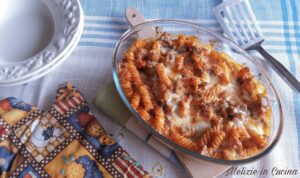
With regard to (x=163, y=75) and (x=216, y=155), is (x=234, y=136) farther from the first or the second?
(x=163, y=75)

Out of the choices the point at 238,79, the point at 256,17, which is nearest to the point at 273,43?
the point at 256,17

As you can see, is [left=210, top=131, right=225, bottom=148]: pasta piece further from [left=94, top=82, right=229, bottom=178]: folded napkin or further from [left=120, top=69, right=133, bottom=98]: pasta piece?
[left=120, top=69, right=133, bottom=98]: pasta piece

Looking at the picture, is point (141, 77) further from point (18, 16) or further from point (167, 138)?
point (18, 16)

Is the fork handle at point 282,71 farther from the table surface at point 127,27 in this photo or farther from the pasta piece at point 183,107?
the pasta piece at point 183,107

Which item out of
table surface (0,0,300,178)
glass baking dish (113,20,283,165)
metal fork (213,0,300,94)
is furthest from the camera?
metal fork (213,0,300,94)

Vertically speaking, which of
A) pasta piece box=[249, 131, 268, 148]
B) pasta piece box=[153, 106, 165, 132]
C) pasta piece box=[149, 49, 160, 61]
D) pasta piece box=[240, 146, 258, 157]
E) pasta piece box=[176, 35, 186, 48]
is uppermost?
pasta piece box=[176, 35, 186, 48]

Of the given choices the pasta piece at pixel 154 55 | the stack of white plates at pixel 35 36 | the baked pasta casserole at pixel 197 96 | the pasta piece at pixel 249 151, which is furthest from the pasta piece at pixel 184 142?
the stack of white plates at pixel 35 36

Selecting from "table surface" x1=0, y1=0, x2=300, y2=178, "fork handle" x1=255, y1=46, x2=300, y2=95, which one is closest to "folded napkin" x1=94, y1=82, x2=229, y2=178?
"table surface" x1=0, y1=0, x2=300, y2=178
